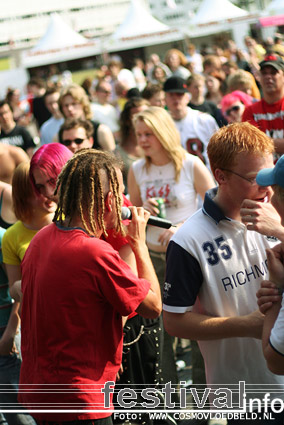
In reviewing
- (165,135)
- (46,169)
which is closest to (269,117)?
(165,135)

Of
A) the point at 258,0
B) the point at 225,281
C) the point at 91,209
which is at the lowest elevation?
the point at 258,0

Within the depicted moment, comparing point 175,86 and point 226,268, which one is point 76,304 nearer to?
point 226,268

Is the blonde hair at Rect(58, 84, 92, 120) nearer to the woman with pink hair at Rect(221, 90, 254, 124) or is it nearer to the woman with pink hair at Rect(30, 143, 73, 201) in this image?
the woman with pink hair at Rect(221, 90, 254, 124)

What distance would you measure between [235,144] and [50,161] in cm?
127

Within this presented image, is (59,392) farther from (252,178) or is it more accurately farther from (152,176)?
(152,176)

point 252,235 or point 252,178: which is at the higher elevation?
point 252,178

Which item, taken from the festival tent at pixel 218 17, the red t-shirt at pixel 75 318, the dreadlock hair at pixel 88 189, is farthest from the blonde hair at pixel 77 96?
the festival tent at pixel 218 17

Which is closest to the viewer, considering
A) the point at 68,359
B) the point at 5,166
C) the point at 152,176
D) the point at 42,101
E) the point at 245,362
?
the point at 68,359

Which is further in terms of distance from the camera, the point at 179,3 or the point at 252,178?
the point at 179,3

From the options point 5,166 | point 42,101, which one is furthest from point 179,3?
point 5,166

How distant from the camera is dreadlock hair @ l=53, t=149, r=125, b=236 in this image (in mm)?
2633

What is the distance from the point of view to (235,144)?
2.67 metres

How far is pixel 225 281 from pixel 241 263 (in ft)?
0.34

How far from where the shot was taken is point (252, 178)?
266 centimetres
